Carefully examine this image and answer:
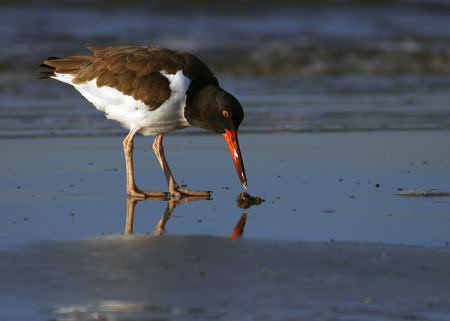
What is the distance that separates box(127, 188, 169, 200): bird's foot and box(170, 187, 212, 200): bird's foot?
0.06 m

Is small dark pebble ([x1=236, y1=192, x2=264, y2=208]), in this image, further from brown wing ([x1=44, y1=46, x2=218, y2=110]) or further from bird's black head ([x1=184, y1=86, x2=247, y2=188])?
brown wing ([x1=44, y1=46, x2=218, y2=110])

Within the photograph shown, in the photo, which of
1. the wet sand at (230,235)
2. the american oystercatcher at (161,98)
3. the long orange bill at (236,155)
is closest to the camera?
the wet sand at (230,235)

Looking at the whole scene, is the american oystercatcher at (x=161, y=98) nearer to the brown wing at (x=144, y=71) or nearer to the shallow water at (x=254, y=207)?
the brown wing at (x=144, y=71)

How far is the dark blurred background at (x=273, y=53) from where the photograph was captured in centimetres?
1038

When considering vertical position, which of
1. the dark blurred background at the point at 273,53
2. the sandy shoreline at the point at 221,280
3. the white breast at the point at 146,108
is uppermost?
the white breast at the point at 146,108

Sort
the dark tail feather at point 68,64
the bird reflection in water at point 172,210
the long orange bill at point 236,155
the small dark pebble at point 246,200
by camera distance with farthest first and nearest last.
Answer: the dark tail feather at point 68,64, the long orange bill at point 236,155, the small dark pebble at point 246,200, the bird reflection in water at point 172,210

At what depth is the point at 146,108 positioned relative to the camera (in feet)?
22.4

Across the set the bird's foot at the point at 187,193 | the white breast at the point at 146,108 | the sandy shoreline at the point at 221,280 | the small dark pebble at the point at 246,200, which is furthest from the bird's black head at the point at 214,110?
the sandy shoreline at the point at 221,280

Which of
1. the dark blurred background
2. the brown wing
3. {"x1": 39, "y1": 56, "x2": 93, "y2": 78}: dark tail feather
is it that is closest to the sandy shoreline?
the brown wing

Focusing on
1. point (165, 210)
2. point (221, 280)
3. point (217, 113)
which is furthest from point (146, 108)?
point (221, 280)

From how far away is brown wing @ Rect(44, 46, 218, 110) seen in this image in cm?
680

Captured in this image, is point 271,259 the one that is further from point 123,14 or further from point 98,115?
point 123,14

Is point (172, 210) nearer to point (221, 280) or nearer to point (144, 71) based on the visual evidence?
point (144, 71)

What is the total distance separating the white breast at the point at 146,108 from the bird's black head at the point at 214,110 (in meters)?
0.10
